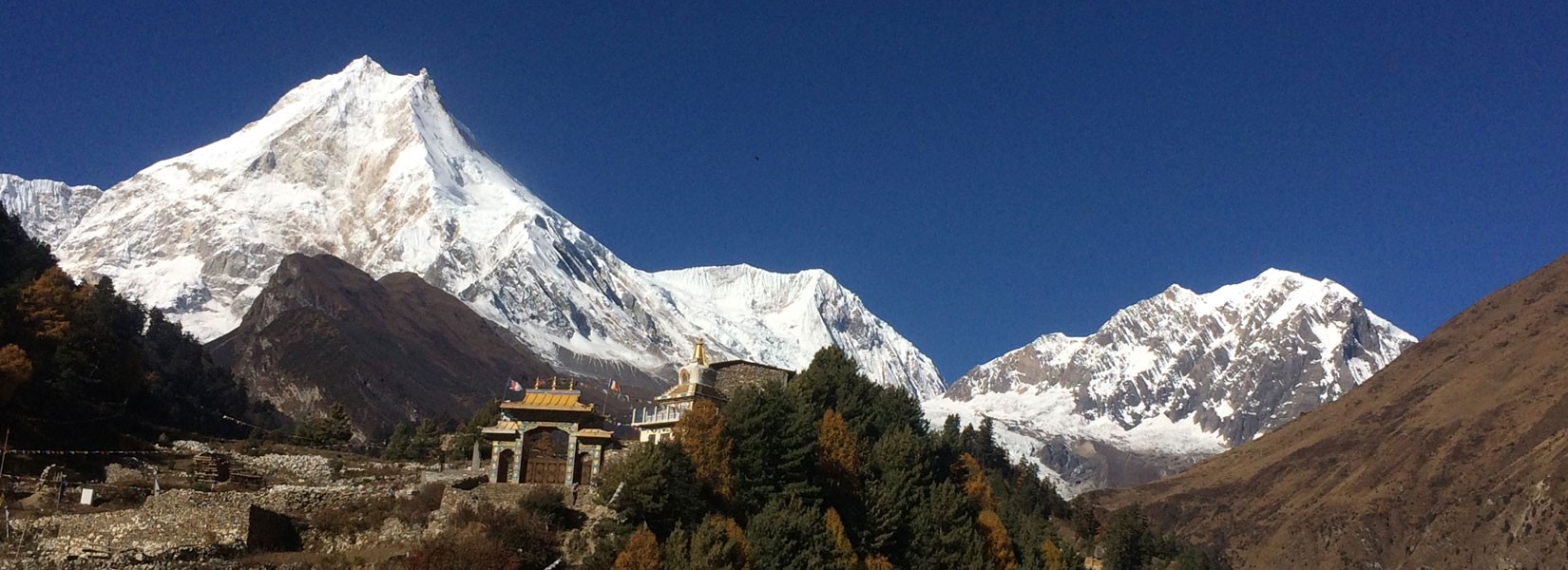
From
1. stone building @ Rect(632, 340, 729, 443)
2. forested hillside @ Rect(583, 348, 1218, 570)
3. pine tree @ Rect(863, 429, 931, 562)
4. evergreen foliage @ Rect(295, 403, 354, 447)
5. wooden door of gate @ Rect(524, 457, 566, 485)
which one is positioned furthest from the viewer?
evergreen foliage @ Rect(295, 403, 354, 447)

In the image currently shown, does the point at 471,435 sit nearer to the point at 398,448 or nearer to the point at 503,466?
the point at 398,448

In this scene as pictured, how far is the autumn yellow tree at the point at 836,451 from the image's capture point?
219ft

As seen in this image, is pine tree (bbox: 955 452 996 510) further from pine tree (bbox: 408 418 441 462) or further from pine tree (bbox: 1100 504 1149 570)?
pine tree (bbox: 408 418 441 462)

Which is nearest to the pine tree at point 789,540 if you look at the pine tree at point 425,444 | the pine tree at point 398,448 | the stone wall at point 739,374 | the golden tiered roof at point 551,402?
the golden tiered roof at point 551,402

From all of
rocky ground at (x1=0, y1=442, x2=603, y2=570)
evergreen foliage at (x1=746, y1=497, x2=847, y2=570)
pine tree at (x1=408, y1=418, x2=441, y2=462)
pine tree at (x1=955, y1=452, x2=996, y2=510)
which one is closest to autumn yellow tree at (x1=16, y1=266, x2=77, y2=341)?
pine tree at (x1=408, y1=418, x2=441, y2=462)

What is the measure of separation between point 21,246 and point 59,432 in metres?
40.4

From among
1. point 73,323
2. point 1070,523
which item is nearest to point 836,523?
point 73,323

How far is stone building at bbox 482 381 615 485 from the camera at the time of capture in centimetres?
5403

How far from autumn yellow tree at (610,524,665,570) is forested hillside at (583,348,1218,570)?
5 centimetres

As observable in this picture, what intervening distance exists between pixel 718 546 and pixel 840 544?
10280 millimetres

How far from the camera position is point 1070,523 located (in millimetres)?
139125

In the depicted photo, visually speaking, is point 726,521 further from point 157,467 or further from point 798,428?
point 157,467

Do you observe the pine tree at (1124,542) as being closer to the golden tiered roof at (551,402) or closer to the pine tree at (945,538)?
the pine tree at (945,538)

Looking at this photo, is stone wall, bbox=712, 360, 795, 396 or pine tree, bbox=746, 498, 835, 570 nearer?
pine tree, bbox=746, 498, 835, 570
